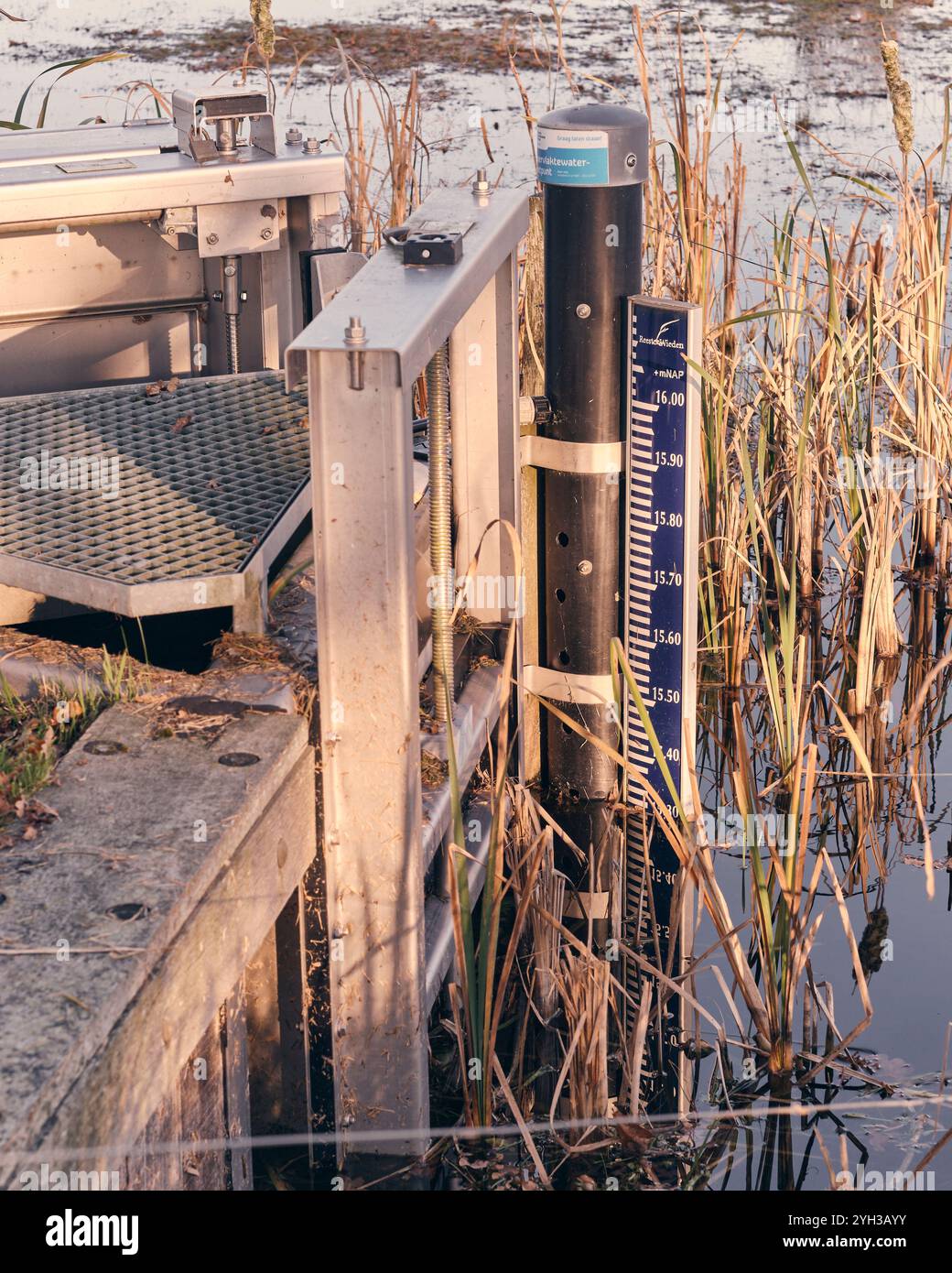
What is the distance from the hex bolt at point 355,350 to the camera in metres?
2.29

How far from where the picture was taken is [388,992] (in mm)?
2701

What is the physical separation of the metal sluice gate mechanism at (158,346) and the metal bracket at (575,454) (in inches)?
20.3

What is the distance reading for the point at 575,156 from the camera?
3521mm

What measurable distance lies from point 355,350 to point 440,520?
0.55m

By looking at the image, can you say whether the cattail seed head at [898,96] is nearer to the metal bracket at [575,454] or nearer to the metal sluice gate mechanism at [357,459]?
the metal sluice gate mechanism at [357,459]

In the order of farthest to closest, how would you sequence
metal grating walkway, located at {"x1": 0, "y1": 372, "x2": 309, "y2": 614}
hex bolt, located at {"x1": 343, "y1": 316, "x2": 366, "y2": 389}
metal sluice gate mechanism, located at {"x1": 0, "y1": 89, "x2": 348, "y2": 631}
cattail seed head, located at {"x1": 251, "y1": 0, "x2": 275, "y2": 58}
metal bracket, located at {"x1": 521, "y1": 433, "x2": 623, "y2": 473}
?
cattail seed head, located at {"x1": 251, "y1": 0, "x2": 275, "y2": 58} < metal bracket, located at {"x1": 521, "y1": 433, "x2": 623, "y2": 473} < metal sluice gate mechanism, located at {"x1": 0, "y1": 89, "x2": 348, "y2": 631} < metal grating walkway, located at {"x1": 0, "y1": 372, "x2": 309, "y2": 614} < hex bolt, located at {"x1": 343, "y1": 316, "x2": 366, "y2": 389}

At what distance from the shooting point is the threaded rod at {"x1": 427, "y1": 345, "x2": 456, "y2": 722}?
2.78 metres

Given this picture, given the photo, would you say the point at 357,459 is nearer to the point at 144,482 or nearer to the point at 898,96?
the point at 144,482

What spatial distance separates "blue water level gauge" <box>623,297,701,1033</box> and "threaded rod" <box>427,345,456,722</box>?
0.79 meters

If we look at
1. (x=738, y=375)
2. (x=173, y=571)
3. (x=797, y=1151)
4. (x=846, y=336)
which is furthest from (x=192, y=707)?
(x=738, y=375)

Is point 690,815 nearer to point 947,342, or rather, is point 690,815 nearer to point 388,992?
point 388,992

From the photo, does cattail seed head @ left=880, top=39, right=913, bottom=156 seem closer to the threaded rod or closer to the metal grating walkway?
the metal grating walkway

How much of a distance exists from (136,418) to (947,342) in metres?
3.71

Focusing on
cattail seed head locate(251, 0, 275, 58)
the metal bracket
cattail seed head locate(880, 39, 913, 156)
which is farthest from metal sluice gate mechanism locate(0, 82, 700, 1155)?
cattail seed head locate(880, 39, 913, 156)
